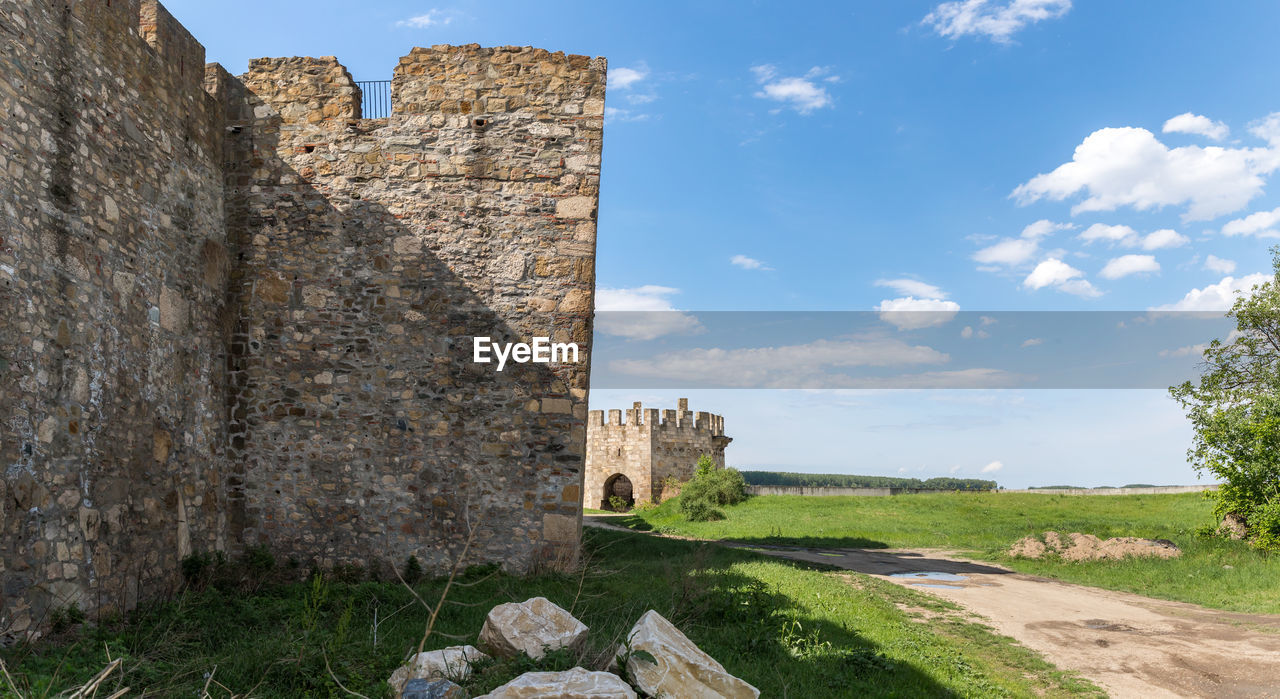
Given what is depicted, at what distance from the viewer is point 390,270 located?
9320 mm

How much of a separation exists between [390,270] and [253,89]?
10.3 ft

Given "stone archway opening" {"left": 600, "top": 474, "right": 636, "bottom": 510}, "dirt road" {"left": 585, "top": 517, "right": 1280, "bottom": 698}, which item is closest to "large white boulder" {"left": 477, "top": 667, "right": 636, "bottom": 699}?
"dirt road" {"left": 585, "top": 517, "right": 1280, "bottom": 698}

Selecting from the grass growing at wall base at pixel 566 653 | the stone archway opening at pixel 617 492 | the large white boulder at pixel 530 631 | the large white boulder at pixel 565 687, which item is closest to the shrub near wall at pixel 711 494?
the stone archway opening at pixel 617 492

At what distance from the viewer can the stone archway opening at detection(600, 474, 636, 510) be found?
3272 centimetres

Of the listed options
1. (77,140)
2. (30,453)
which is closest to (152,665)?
(30,453)

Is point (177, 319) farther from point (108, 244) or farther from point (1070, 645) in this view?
point (1070, 645)

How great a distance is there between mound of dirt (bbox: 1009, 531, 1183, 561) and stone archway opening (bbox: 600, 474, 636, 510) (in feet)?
61.8

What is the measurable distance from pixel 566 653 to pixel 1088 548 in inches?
548

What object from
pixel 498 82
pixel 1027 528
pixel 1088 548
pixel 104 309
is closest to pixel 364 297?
pixel 104 309

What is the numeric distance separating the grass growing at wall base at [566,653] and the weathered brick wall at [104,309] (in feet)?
2.81

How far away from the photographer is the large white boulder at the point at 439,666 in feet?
14.2

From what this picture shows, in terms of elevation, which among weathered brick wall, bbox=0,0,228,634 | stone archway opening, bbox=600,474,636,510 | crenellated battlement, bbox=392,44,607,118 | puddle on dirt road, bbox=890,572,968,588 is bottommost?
stone archway opening, bbox=600,474,636,510

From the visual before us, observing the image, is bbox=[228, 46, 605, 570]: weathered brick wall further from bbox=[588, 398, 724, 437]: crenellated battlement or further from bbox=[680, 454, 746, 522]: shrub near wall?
bbox=[588, 398, 724, 437]: crenellated battlement

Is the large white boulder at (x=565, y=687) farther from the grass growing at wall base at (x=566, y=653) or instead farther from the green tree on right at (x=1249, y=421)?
the green tree on right at (x=1249, y=421)
